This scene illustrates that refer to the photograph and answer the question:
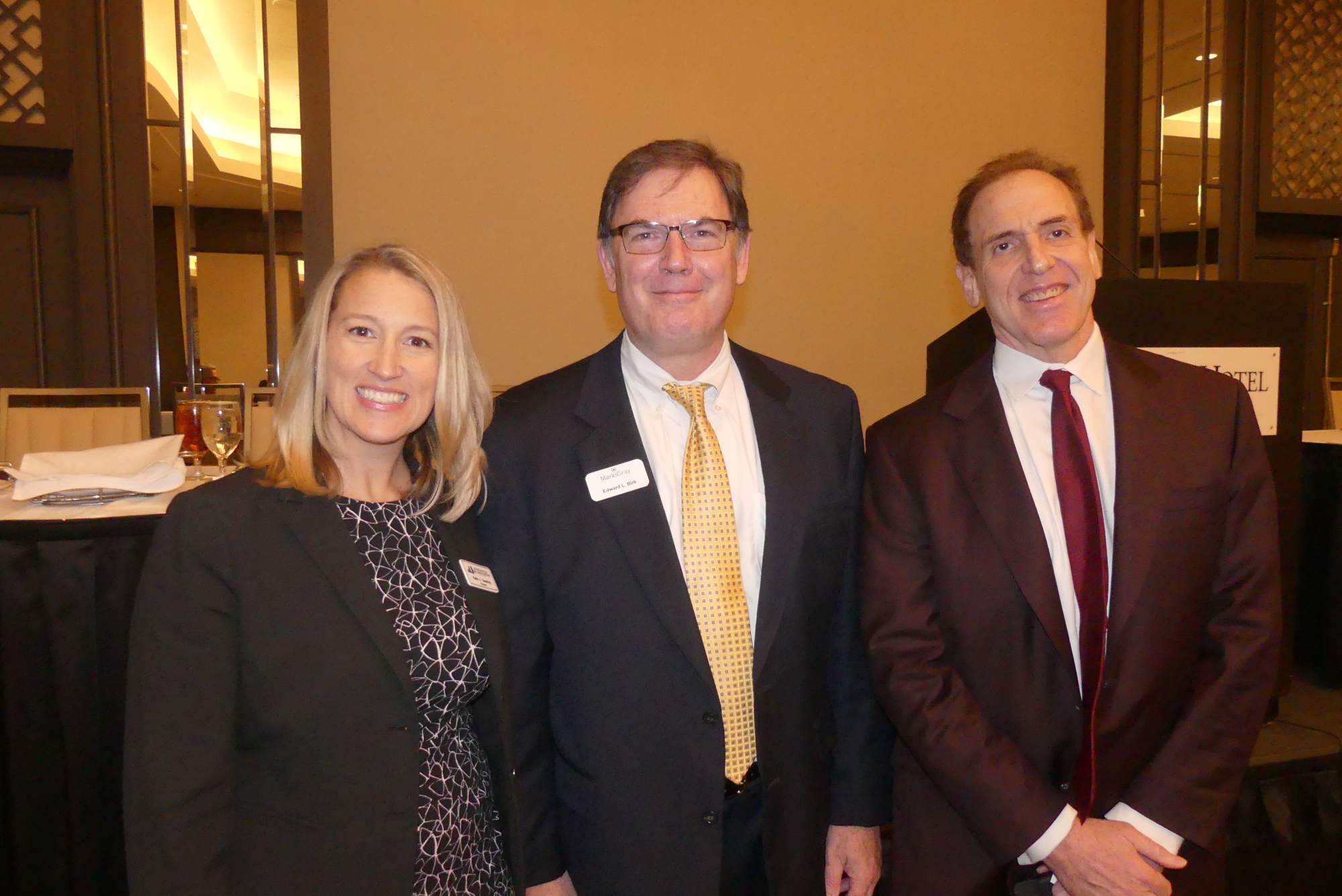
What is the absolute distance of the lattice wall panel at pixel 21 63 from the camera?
3.95m

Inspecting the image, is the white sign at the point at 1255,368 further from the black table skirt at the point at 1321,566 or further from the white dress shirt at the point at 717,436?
the white dress shirt at the point at 717,436

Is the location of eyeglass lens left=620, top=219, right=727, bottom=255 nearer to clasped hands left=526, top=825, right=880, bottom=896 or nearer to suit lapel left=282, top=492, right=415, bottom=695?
suit lapel left=282, top=492, right=415, bottom=695

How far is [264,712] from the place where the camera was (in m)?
1.24

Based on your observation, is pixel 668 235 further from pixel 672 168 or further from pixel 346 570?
pixel 346 570

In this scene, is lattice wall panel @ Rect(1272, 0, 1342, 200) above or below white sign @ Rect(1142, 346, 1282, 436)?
above

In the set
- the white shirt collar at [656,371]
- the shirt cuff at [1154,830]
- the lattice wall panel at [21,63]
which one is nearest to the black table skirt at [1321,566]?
the shirt cuff at [1154,830]

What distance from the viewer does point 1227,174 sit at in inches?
211

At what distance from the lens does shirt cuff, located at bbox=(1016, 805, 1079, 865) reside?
4.57ft

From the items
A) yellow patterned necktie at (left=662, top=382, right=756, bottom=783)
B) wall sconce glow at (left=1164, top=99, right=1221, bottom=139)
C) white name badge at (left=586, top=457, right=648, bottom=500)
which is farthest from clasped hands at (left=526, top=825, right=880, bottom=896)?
wall sconce glow at (left=1164, top=99, right=1221, bottom=139)

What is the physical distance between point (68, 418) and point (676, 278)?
3.10 meters

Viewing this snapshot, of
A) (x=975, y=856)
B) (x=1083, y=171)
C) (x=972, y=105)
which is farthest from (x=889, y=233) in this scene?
(x=975, y=856)

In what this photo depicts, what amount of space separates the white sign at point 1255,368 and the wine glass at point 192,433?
8.98 feet

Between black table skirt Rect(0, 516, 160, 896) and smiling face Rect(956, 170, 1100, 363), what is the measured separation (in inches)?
72.9

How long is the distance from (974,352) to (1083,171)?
3.91 metres
